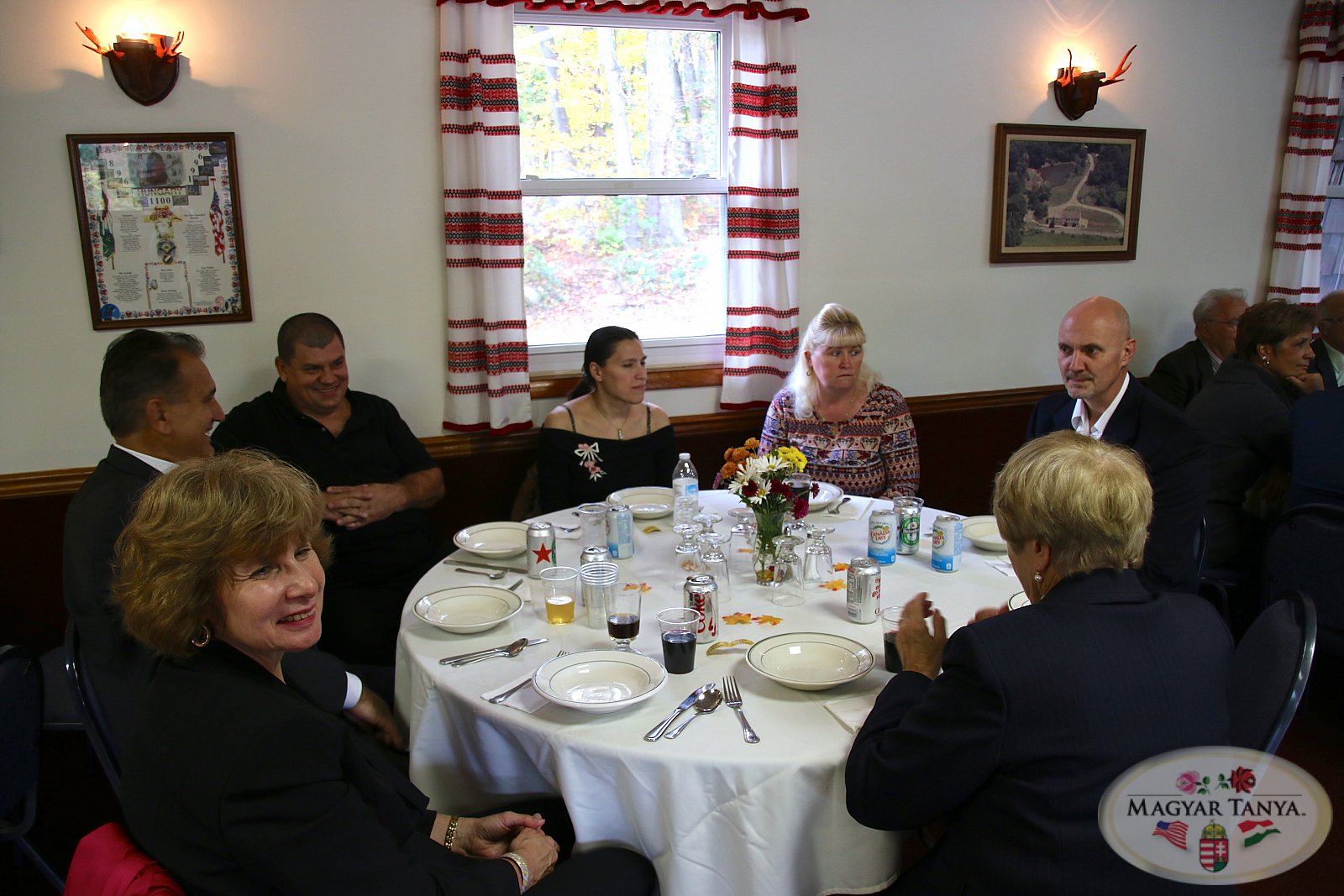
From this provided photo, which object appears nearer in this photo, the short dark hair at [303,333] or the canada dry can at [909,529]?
the canada dry can at [909,529]

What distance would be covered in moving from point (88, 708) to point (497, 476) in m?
1.97

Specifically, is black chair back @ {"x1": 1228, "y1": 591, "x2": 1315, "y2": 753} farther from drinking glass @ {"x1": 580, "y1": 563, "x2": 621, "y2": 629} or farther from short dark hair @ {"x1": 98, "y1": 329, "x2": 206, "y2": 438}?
short dark hair @ {"x1": 98, "y1": 329, "x2": 206, "y2": 438}

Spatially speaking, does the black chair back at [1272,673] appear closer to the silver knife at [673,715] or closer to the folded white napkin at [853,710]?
the folded white napkin at [853,710]

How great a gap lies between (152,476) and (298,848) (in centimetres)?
112

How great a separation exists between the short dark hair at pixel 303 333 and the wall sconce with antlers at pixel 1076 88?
3.48 metres

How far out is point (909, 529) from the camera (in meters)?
2.31

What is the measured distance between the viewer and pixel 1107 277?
15.1ft

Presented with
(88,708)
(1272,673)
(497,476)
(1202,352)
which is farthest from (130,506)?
(1202,352)

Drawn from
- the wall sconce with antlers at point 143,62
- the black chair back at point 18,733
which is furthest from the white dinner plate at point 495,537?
the wall sconce with antlers at point 143,62

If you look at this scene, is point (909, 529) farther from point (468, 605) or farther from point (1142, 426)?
point (468, 605)

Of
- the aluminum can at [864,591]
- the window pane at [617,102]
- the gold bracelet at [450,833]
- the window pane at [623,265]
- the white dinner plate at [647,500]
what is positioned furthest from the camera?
the window pane at [623,265]

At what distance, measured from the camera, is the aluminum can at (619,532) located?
2.31 meters

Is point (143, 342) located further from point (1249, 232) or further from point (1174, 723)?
point (1249, 232)

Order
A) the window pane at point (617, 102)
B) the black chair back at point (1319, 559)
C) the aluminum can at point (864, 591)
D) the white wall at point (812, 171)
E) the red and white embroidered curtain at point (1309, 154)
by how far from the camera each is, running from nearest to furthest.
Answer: the aluminum can at point (864, 591) < the black chair back at point (1319, 559) < the white wall at point (812, 171) < the window pane at point (617, 102) < the red and white embroidered curtain at point (1309, 154)
